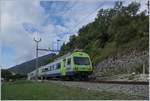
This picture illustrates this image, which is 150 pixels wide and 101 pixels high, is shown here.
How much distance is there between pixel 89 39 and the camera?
188 feet

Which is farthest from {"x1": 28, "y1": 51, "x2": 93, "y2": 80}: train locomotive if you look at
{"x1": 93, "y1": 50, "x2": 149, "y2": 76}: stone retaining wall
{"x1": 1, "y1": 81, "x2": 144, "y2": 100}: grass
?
{"x1": 1, "y1": 81, "x2": 144, "y2": 100}: grass

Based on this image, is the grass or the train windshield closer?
the grass

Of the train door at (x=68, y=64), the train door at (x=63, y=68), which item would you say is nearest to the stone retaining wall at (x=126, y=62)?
the train door at (x=68, y=64)

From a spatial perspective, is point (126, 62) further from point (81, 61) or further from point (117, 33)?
point (117, 33)

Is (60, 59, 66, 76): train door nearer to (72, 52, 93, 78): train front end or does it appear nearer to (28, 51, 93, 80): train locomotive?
(28, 51, 93, 80): train locomotive

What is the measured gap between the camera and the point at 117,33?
4341 centimetres

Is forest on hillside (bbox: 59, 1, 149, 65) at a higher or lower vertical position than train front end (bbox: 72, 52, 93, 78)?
higher

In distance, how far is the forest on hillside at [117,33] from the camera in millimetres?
38375

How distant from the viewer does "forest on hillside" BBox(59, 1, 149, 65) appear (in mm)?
38375

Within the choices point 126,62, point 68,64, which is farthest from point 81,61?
point 126,62

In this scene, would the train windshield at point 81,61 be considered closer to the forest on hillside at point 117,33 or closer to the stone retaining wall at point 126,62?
the stone retaining wall at point 126,62

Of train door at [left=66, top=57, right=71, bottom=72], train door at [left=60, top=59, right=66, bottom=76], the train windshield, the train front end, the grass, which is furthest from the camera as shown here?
train door at [left=60, top=59, right=66, bottom=76]

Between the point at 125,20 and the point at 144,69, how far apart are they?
1939 cm

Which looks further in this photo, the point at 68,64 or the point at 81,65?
the point at 68,64
